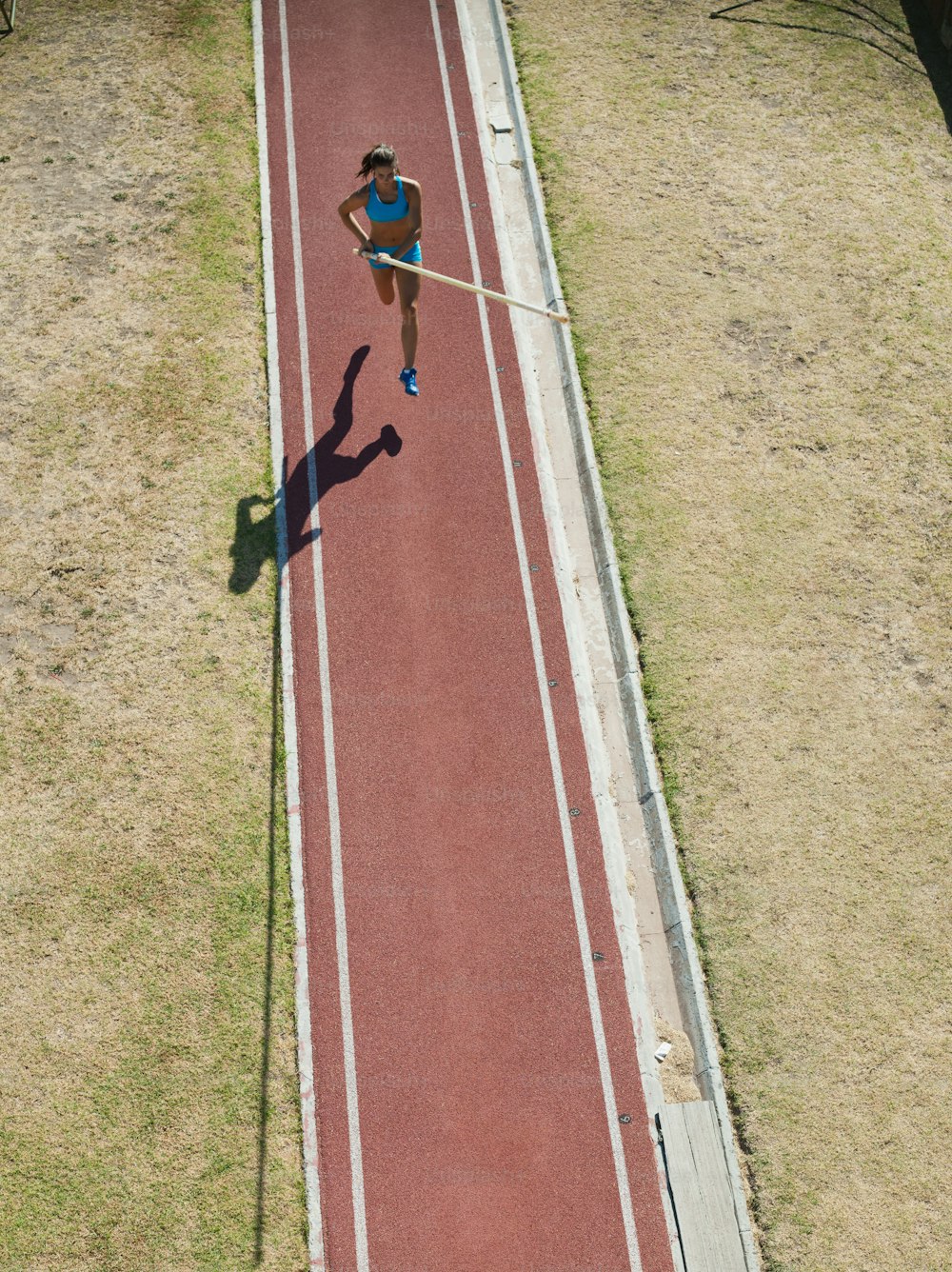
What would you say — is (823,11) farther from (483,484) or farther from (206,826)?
(206,826)

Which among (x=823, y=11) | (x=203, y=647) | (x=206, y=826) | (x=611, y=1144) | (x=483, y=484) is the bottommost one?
(x=611, y=1144)

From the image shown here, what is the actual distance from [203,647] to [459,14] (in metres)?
10.0

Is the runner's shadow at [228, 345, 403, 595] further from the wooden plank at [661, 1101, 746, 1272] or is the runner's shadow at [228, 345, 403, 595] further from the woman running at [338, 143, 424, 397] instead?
the wooden plank at [661, 1101, 746, 1272]

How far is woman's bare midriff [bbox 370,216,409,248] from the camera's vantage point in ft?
35.9

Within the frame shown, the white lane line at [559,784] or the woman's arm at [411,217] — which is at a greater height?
the woman's arm at [411,217]

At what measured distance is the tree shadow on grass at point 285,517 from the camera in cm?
1048

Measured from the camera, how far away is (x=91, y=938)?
963 cm

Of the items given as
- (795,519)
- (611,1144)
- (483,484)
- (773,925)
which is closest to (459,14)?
(483,484)

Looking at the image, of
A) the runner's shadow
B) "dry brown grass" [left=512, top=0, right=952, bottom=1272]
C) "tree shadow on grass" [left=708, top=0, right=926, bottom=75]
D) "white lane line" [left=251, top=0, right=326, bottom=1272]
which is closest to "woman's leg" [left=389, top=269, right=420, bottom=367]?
the runner's shadow

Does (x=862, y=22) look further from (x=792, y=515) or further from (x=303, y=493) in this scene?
(x=303, y=493)

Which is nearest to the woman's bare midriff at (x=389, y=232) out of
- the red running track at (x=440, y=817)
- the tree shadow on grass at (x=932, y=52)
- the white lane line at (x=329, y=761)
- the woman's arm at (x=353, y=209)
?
the woman's arm at (x=353, y=209)

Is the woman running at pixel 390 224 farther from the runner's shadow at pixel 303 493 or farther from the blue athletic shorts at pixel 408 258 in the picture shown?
the runner's shadow at pixel 303 493

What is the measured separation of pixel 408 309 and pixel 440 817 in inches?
202

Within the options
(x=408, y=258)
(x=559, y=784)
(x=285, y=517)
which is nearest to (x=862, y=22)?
(x=408, y=258)
